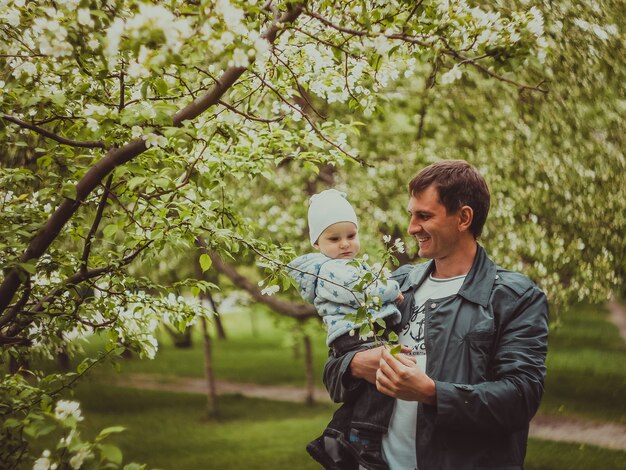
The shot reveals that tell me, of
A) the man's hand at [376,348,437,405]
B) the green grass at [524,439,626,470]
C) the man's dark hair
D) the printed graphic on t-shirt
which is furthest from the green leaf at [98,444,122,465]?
the green grass at [524,439,626,470]

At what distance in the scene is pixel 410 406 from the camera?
9.06ft

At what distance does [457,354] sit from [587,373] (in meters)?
15.4

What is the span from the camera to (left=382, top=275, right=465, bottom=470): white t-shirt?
2.70 m

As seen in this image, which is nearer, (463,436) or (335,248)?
(463,436)

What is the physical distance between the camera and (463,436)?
8.30 ft

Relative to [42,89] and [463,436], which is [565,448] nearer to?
[463,436]

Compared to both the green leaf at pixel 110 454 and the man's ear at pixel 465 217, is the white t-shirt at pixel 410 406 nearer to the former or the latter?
the man's ear at pixel 465 217

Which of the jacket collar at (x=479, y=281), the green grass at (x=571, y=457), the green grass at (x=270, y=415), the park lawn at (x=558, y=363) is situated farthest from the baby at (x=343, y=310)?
the green grass at (x=571, y=457)

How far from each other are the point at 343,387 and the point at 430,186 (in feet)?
3.30

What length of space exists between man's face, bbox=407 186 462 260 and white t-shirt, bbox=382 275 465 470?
154 millimetres

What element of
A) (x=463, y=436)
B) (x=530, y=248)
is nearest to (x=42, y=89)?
(x=463, y=436)

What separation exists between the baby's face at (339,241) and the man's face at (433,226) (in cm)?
62

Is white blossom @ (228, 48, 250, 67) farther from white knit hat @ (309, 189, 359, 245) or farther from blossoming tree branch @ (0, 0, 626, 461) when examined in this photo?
white knit hat @ (309, 189, 359, 245)

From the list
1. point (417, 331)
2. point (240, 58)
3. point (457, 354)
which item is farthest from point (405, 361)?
point (240, 58)
